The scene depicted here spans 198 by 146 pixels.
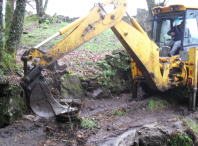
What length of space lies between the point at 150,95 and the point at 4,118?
463cm

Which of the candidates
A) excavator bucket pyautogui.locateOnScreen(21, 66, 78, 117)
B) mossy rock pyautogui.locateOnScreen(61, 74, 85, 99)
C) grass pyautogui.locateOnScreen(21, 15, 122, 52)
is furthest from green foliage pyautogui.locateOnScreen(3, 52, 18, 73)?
grass pyautogui.locateOnScreen(21, 15, 122, 52)

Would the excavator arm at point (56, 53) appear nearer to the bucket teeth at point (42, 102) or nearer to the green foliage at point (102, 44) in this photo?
the bucket teeth at point (42, 102)

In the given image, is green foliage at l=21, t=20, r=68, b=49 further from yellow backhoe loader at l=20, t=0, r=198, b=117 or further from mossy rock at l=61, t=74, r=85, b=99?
yellow backhoe loader at l=20, t=0, r=198, b=117

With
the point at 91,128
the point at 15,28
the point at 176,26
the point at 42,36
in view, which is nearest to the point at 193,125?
the point at 91,128

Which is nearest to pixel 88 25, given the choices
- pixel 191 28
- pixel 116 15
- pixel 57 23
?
pixel 116 15

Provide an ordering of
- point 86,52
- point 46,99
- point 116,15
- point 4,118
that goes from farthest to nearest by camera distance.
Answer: point 86,52
point 4,118
point 116,15
point 46,99

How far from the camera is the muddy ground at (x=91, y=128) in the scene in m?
3.83

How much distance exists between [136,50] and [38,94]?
101 inches

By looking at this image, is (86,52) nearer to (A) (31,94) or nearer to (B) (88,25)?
(B) (88,25)

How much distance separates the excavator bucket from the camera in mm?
3260

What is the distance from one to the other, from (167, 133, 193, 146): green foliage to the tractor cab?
2.54 metres

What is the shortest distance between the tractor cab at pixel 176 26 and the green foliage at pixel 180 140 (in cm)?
254

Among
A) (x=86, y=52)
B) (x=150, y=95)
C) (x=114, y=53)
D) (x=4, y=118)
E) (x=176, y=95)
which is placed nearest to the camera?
(x=4, y=118)

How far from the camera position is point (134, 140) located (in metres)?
3.74
